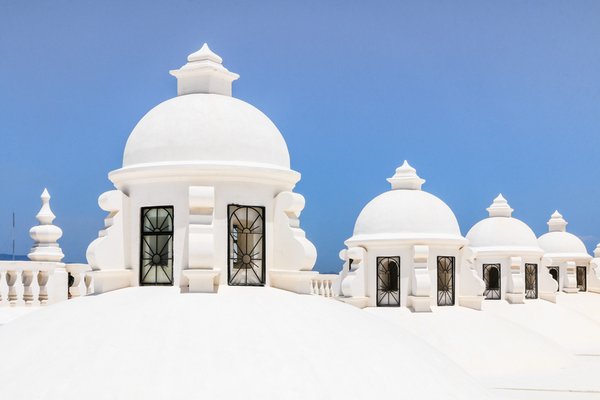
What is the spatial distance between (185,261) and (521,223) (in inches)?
922

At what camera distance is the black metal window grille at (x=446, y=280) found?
25594 mm

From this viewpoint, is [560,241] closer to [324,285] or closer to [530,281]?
[530,281]

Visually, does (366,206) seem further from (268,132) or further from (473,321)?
(268,132)

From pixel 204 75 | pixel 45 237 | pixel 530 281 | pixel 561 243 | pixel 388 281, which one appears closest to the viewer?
pixel 204 75

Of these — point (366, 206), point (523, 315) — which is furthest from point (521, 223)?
point (366, 206)

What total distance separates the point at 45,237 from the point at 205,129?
8.64 m

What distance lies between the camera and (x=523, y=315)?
101 ft

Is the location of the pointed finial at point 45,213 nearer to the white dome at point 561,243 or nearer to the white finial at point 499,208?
the white finial at point 499,208

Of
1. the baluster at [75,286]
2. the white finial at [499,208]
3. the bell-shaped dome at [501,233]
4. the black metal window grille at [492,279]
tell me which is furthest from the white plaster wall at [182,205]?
the white finial at [499,208]

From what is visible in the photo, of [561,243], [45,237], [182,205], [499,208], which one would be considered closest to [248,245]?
[182,205]

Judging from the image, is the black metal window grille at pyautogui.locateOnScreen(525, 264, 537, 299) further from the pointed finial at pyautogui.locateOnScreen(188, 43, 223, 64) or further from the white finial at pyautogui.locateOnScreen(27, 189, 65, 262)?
the pointed finial at pyautogui.locateOnScreen(188, 43, 223, 64)

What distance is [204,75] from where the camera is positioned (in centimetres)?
1415

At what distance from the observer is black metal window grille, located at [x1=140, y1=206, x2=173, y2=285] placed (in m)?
13.0

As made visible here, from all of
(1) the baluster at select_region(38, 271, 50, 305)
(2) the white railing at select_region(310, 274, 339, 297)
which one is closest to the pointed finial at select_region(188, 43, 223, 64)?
(1) the baluster at select_region(38, 271, 50, 305)
